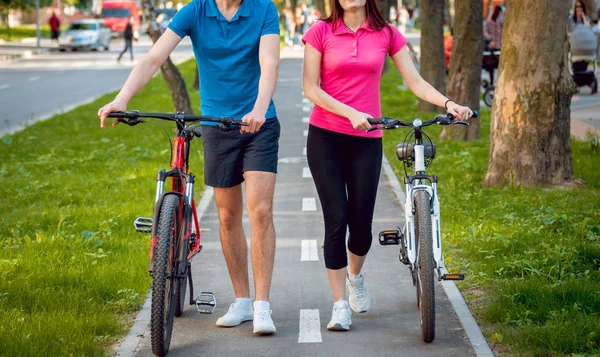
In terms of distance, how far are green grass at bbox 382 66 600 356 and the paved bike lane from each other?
281mm

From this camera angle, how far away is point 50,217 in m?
9.22

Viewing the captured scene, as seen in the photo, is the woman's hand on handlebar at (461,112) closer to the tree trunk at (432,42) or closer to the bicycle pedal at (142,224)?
the bicycle pedal at (142,224)

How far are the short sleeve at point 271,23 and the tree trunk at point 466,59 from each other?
9.63 m

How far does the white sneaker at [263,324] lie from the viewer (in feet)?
18.2

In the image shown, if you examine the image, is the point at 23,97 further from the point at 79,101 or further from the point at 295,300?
the point at 295,300

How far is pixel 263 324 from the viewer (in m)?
5.56

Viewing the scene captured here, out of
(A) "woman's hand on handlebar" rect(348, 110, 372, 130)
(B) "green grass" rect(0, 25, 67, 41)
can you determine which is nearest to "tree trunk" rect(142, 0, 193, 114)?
(A) "woman's hand on handlebar" rect(348, 110, 372, 130)

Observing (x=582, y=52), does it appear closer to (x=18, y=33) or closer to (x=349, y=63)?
(x=349, y=63)

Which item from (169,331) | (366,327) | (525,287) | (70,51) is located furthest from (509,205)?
(70,51)

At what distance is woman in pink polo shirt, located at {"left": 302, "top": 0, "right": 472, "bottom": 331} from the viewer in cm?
558

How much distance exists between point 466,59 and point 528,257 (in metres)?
8.07

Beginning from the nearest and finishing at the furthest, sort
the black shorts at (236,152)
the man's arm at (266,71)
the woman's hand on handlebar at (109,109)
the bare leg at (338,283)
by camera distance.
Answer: the woman's hand on handlebar at (109,109) < the man's arm at (266,71) < the black shorts at (236,152) < the bare leg at (338,283)

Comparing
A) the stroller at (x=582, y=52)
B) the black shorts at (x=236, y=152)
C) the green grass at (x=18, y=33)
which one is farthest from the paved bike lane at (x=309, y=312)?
the green grass at (x=18, y=33)

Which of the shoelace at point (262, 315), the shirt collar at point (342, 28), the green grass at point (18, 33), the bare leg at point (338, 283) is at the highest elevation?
the shirt collar at point (342, 28)
